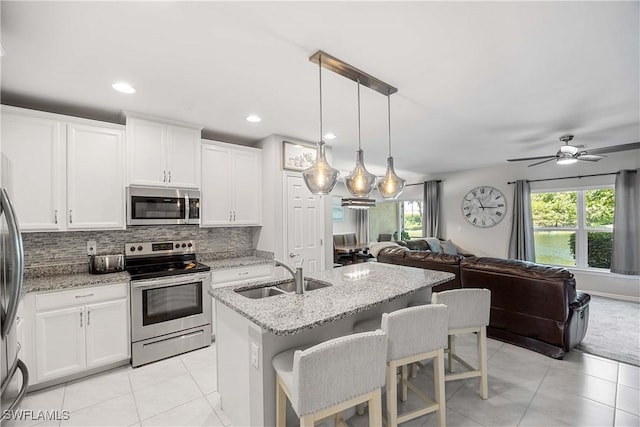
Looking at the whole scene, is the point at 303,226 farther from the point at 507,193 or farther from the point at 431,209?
the point at 507,193

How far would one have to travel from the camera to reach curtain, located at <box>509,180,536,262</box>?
573cm

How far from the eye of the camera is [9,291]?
1315mm

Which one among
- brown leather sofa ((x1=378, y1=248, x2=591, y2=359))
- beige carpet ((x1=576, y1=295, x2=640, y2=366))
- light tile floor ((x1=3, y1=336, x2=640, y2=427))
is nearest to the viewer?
light tile floor ((x1=3, y1=336, x2=640, y2=427))

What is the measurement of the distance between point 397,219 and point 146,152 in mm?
7573

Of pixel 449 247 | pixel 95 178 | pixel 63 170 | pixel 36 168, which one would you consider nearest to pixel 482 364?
pixel 95 178

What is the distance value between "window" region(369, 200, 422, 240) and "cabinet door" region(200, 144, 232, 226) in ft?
19.9

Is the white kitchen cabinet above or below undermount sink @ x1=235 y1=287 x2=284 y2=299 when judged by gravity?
above

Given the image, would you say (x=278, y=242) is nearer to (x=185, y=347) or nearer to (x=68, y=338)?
(x=185, y=347)

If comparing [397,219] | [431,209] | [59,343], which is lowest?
[59,343]

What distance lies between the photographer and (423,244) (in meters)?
6.28

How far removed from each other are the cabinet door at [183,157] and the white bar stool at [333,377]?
8.20 ft

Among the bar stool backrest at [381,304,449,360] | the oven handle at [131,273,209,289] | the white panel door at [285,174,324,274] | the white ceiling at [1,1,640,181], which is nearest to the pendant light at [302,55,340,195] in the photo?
the white ceiling at [1,1,640,181]

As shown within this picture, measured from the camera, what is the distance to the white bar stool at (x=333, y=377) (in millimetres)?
1295

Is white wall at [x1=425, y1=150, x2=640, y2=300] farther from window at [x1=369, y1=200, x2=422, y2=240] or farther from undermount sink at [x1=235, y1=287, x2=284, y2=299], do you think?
undermount sink at [x1=235, y1=287, x2=284, y2=299]
